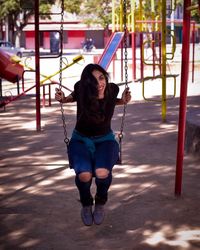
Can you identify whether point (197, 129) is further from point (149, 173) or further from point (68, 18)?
point (68, 18)

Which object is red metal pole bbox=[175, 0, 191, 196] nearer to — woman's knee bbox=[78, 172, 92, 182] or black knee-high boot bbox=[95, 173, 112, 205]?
black knee-high boot bbox=[95, 173, 112, 205]

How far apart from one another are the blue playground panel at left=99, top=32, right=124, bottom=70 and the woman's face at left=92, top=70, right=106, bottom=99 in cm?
914

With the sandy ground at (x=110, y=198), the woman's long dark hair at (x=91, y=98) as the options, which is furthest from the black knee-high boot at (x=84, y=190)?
the woman's long dark hair at (x=91, y=98)

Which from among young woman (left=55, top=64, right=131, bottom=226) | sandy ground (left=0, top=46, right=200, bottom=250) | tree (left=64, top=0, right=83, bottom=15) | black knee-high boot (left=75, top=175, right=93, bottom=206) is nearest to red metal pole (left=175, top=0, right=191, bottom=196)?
sandy ground (left=0, top=46, right=200, bottom=250)

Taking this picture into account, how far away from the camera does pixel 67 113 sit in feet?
32.4

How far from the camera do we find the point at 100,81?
3773 millimetres

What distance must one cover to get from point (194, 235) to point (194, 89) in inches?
413

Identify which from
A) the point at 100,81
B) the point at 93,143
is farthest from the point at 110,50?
the point at 93,143

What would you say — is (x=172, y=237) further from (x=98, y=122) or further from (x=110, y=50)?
(x=110, y=50)

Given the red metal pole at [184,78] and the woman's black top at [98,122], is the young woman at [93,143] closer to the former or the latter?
the woman's black top at [98,122]

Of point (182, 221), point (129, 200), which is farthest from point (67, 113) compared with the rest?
point (182, 221)

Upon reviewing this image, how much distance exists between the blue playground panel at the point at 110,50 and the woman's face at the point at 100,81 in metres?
9.14

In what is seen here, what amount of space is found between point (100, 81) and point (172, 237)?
1.20 metres

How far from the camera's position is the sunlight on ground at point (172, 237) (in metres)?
3.45
